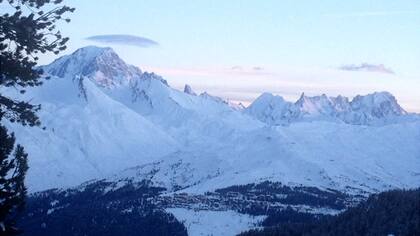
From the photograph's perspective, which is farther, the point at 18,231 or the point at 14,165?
the point at 14,165

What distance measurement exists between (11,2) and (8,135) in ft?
23.9

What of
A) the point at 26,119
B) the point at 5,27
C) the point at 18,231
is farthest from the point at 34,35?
the point at 18,231

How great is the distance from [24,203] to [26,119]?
4.65 m

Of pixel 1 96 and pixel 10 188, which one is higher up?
pixel 1 96

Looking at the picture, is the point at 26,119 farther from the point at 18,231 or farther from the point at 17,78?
the point at 18,231

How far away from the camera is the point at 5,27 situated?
3894 cm

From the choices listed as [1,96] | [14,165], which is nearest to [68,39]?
[1,96]

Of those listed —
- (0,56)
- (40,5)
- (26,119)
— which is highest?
(40,5)

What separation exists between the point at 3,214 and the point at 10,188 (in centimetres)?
217

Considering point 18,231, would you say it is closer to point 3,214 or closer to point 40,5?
point 3,214

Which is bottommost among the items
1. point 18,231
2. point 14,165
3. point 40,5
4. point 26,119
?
point 18,231

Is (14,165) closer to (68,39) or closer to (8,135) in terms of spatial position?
(8,135)

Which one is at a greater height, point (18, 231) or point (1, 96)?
point (1, 96)


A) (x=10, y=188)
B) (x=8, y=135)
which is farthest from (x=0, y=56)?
(x=10, y=188)
